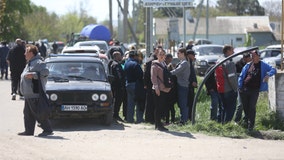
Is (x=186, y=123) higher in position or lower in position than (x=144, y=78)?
lower

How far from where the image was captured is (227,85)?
14148mm

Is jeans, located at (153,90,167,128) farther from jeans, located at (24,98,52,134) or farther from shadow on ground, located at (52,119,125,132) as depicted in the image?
jeans, located at (24,98,52,134)

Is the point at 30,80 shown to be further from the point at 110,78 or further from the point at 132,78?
the point at 132,78

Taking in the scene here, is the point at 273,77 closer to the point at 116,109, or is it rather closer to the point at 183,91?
the point at 183,91

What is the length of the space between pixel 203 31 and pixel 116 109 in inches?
3365

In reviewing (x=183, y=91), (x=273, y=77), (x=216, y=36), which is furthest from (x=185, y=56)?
(x=216, y=36)

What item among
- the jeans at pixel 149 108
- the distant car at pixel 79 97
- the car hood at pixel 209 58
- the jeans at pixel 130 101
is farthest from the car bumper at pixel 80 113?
the car hood at pixel 209 58

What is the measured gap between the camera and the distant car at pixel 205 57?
108 ft

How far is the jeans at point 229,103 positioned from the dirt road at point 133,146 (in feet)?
5.50

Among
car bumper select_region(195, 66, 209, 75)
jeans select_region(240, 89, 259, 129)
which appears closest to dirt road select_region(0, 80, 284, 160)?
jeans select_region(240, 89, 259, 129)

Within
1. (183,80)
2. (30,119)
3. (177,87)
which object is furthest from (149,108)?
(30,119)

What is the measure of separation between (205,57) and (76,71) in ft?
61.1

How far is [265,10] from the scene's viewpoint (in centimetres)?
11875

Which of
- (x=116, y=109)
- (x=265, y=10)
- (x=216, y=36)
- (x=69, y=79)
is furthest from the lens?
(x=265, y=10)
